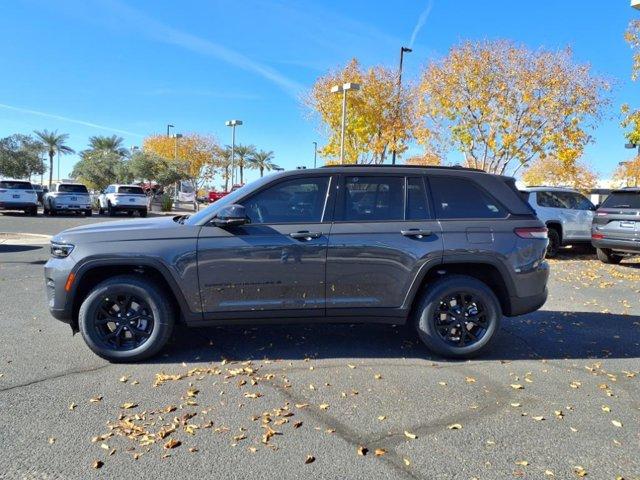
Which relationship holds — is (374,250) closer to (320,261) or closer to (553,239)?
(320,261)

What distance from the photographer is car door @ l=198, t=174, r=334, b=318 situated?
450 centimetres

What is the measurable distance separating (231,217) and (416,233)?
1.68 metres

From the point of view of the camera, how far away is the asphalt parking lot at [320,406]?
3012 mm

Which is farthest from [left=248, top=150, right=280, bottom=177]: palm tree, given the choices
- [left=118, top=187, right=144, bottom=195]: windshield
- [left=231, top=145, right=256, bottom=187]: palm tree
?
[left=118, top=187, right=144, bottom=195]: windshield

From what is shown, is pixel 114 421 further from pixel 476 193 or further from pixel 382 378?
pixel 476 193

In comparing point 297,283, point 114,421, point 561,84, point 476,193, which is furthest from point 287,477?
point 561,84

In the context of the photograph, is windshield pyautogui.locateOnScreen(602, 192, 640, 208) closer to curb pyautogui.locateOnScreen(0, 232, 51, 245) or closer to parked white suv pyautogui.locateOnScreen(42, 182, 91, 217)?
curb pyautogui.locateOnScreen(0, 232, 51, 245)

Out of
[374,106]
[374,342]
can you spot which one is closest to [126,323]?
[374,342]

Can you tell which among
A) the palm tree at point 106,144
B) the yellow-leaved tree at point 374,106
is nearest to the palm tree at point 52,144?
the palm tree at point 106,144

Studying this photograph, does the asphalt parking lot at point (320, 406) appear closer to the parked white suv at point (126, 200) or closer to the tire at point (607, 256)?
the tire at point (607, 256)

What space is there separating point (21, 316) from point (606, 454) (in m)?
6.10

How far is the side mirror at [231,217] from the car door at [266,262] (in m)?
0.06

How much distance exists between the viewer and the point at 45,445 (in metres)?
3.15

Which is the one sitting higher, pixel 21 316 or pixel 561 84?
pixel 561 84
